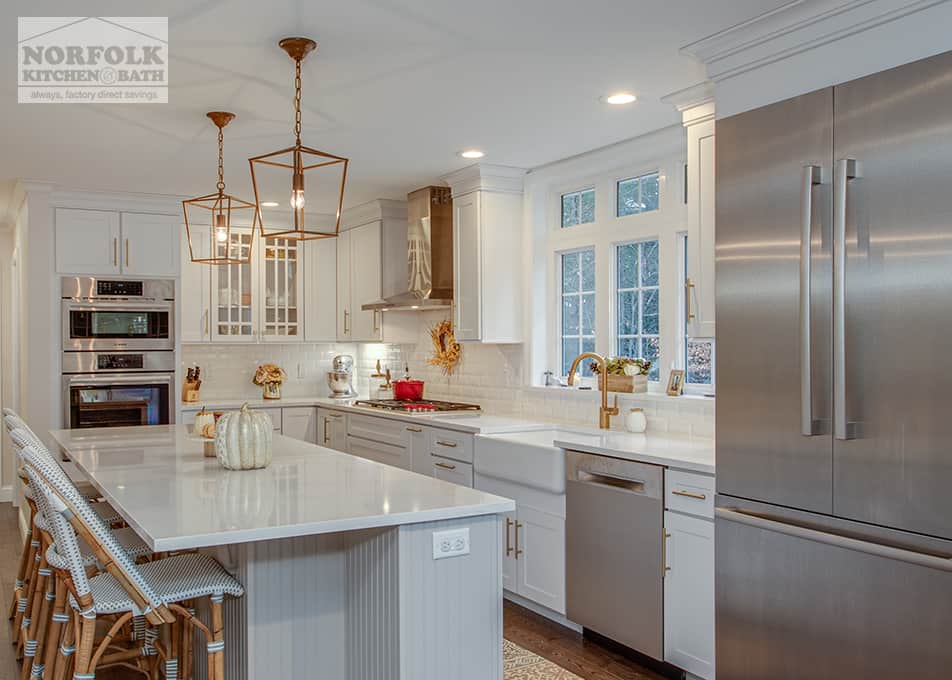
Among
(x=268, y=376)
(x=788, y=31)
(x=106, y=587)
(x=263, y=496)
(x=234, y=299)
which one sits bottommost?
(x=106, y=587)

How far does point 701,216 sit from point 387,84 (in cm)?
141

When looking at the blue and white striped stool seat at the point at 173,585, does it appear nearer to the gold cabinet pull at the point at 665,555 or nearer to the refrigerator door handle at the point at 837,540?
the refrigerator door handle at the point at 837,540

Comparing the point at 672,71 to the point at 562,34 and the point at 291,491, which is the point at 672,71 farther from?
the point at 291,491

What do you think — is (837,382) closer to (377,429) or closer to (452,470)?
(452,470)

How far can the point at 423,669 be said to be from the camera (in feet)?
7.55

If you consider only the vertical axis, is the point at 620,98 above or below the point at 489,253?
above

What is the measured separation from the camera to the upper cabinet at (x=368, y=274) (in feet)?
20.5

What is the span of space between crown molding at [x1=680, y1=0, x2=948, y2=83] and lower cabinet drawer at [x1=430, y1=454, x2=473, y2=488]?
2552 mm

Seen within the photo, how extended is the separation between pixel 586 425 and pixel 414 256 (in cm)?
180

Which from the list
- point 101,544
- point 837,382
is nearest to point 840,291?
point 837,382

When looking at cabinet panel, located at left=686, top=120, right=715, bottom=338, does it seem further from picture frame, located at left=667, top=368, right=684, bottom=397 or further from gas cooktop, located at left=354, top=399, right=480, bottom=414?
gas cooktop, located at left=354, top=399, right=480, bottom=414

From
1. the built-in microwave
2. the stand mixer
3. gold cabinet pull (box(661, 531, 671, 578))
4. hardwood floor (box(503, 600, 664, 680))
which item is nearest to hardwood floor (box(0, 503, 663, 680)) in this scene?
hardwood floor (box(503, 600, 664, 680))

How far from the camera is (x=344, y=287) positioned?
22.6 feet

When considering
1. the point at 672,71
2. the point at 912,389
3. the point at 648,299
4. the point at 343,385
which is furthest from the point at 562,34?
the point at 343,385
